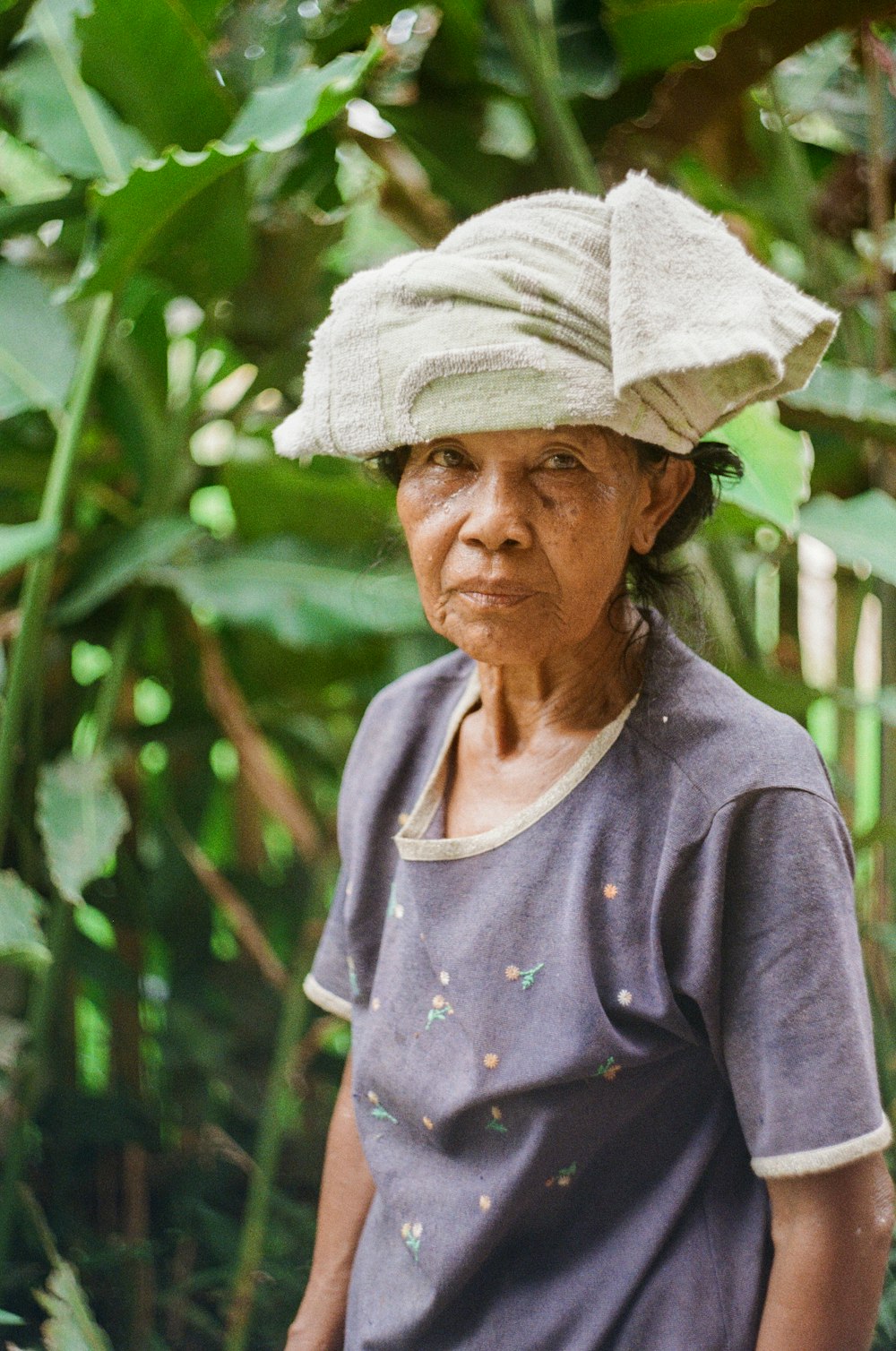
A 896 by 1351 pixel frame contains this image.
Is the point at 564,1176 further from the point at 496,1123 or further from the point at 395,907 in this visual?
the point at 395,907

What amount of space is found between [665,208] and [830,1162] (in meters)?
0.46

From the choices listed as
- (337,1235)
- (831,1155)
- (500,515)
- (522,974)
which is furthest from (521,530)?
(337,1235)

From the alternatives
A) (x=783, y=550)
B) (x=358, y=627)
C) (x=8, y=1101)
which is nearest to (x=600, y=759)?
(x=358, y=627)

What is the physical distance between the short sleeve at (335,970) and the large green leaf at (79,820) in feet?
1.01

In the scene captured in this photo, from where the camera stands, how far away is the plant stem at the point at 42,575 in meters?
1.15

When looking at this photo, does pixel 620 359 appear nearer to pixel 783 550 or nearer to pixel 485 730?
pixel 485 730

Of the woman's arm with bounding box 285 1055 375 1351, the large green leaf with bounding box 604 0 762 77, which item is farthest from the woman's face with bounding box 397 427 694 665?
the large green leaf with bounding box 604 0 762 77

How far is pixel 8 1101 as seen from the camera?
1416 millimetres

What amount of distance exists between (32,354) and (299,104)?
416mm

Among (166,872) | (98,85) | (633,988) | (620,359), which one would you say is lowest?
(166,872)

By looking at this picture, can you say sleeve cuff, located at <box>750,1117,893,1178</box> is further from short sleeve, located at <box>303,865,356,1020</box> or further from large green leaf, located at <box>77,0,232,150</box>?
large green leaf, located at <box>77,0,232,150</box>

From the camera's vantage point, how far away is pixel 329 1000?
0.85 metres

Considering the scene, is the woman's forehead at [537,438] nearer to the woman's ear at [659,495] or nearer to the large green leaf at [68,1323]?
the woman's ear at [659,495]

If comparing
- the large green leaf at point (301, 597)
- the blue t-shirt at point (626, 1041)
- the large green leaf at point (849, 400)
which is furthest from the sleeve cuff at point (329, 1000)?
the large green leaf at point (849, 400)
